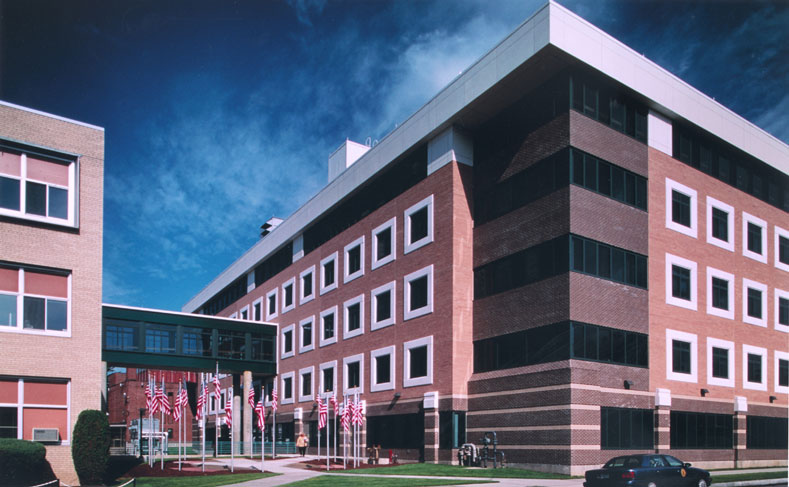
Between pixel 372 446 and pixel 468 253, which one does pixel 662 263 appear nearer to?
pixel 468 253

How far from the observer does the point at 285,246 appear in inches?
2510

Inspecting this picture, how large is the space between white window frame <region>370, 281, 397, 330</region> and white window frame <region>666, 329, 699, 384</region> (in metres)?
16.1

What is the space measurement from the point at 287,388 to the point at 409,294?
885 inches

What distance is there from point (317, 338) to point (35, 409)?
104 ft

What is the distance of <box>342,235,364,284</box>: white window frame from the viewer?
48906 mm

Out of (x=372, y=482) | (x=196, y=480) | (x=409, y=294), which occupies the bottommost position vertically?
(x=196, y=480)

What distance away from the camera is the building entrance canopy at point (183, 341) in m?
53.8

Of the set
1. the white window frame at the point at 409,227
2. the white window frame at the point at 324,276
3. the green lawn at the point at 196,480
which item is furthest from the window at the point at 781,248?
the green lawn at the point at 196,480

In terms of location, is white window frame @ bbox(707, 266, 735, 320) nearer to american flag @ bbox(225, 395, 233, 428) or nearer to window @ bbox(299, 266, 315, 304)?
window @ bbox(299, 266, 315, 304)

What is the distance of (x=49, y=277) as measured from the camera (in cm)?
2505

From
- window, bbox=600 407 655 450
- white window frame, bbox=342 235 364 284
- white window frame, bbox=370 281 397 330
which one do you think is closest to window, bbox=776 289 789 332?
window, bbox=600 407 655 450

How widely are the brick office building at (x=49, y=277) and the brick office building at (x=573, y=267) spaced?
61.7 ft

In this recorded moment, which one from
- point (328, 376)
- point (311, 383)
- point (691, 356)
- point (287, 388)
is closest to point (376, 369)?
point (328, 376)

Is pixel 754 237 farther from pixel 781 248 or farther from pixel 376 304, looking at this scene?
pixel 376 304
